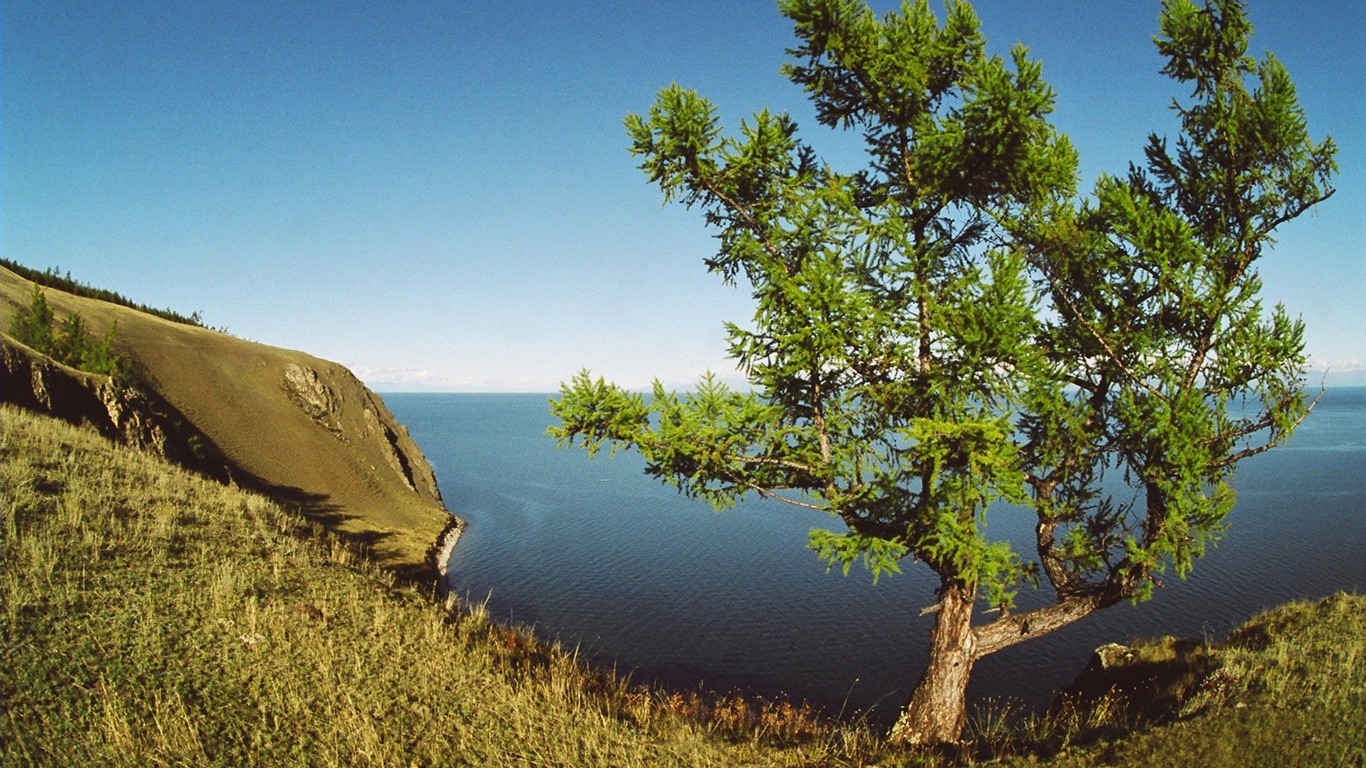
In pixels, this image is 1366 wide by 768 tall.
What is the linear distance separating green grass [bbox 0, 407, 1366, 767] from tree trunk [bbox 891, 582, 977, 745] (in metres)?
1.23

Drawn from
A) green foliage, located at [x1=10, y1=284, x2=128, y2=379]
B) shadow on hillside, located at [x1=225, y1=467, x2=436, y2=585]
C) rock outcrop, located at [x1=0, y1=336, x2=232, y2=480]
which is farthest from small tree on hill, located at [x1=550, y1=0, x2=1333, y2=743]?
green foliage, located at [x1=10, y1=284, x2=128, y2=379]

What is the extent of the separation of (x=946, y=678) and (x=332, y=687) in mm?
9144

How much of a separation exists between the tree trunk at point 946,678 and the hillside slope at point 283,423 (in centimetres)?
2629

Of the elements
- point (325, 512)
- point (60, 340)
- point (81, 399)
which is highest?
point (60, 340)

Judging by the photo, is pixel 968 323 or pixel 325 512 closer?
pixel 968 323

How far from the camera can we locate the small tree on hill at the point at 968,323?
8352 mm

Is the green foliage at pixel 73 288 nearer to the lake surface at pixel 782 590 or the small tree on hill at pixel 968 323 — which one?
the lake surface at pixel 782 590

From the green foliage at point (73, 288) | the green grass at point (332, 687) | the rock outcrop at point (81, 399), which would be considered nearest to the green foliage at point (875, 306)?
the green grass at point (332, 687)

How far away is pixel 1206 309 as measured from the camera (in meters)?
8.94

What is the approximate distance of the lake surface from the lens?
24.6 meters

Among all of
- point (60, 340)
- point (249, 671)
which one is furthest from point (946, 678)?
point (60, 340)

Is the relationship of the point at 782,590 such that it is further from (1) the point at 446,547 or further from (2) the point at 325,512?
(2) the point at 325,512

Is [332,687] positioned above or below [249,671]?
below

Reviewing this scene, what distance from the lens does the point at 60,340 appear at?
2766cm
